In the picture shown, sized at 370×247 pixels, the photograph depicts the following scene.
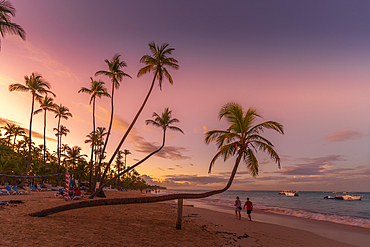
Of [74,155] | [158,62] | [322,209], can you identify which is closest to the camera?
[158,62]

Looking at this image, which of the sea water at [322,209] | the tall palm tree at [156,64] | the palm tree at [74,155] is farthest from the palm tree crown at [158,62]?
the palm tree at [74,155]

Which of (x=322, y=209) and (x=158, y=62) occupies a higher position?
(x=158, y=62)

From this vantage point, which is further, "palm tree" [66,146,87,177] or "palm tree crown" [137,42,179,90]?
"palm tree" [66,146,87,177]

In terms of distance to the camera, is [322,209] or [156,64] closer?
[156,64]

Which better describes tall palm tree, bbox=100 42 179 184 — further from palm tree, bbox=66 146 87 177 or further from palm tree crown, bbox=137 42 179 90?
palm tree, bbox=66 146 87 177

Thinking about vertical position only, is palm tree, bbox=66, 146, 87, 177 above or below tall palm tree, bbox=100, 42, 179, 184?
below

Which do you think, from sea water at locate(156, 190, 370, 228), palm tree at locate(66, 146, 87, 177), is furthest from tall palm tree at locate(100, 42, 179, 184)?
A: palm tree at locate(66, 146, 87, 177)

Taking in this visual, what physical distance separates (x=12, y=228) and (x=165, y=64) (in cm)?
1844

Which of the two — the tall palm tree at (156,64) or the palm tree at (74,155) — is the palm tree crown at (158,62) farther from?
the palm tree at (74,155)

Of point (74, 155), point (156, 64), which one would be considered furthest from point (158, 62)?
point (74, 155)

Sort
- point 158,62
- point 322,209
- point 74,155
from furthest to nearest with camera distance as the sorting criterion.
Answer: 1. point 74,155
2. point 322,209
3. point 158,62

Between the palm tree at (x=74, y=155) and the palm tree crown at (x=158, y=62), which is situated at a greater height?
the palm tree crown at (x=158, y=62)

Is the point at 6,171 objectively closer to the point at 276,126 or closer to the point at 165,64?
the point at 165,64

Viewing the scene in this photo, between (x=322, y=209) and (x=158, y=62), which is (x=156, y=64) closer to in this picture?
(x=158, y=62)
